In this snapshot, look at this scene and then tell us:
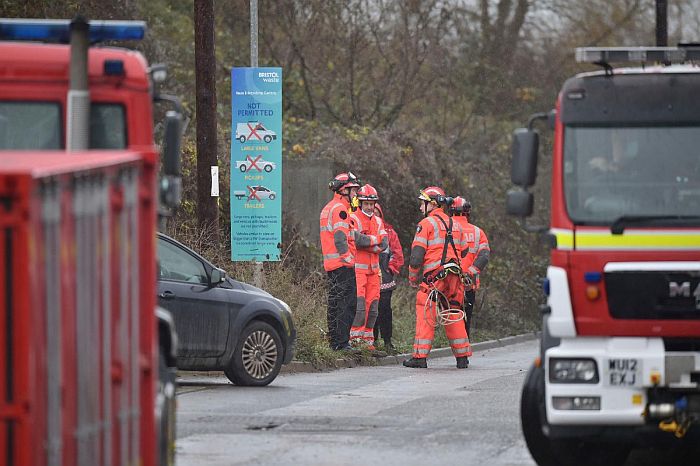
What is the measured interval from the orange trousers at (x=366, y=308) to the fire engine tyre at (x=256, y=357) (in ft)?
12.7

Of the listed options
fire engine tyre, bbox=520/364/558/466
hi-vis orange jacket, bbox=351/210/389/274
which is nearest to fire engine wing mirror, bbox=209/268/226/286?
hi-vis orange jacket, bbox=351/210/389/274

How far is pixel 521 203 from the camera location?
9.89 meters

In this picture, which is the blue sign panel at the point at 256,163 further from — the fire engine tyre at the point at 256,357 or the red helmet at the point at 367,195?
the fire engine tyre at the point at 256,357

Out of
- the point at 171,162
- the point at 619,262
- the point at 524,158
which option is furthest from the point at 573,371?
the point at 171,162

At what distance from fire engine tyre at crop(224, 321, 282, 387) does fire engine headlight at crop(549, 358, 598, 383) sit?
6741mm

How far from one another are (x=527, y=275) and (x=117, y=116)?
2467 cm

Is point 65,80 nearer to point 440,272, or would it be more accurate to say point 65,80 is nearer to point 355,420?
point 355,420

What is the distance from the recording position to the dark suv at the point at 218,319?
15164 mm

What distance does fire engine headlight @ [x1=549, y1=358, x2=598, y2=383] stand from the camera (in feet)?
30.0

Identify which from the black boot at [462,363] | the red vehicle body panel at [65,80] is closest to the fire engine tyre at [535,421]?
the red vehicle body panel at [65,80]

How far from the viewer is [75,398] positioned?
6.38 meters

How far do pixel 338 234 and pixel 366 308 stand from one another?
1135mm

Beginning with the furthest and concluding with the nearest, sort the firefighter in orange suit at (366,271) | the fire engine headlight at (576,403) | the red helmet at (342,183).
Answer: the firefighter in orange suit at (366,271) → the red helmet at (342,183) → the fire engine headlight at (576,403)

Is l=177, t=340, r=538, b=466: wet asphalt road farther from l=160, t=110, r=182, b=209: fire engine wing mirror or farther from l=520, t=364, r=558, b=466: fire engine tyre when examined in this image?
l=160, t=110, r=182, b=209: fire engine wing mirror
